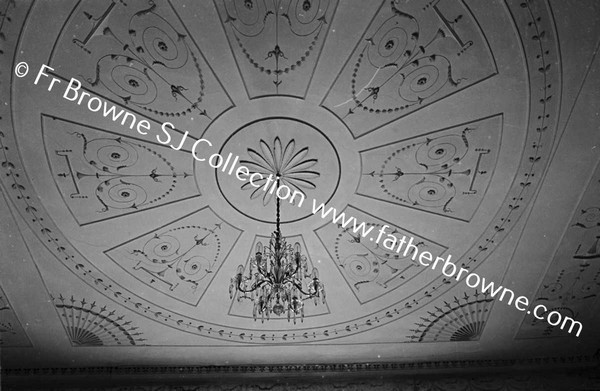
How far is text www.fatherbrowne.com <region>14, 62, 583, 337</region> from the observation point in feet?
12.5

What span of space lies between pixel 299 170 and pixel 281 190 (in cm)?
26

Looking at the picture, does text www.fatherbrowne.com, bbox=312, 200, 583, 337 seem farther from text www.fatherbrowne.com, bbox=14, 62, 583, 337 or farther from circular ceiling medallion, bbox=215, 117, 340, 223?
circular ceiling medallion, bbox=215, 117, 340, 223

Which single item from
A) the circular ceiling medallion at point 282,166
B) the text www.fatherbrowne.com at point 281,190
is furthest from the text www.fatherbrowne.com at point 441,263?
the circular ceiling medallion at point 282,166

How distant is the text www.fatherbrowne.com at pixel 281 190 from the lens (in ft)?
12.5

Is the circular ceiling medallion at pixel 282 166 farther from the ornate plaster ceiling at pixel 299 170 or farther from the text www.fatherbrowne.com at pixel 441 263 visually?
the text www.fatherbrowne.com at pixel 441 263

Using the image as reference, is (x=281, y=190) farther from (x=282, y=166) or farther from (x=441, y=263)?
(x=441, y=263)

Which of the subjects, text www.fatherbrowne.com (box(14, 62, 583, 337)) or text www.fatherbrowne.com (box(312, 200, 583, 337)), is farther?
text www.fatherbrowne.com (box(312, 200, 583, 337))

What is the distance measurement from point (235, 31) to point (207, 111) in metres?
0.68

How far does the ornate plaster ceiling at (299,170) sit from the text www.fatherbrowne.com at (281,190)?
0.05 m

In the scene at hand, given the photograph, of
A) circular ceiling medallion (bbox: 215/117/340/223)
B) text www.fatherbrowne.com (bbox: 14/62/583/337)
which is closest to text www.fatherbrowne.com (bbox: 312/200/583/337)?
text www.fatherbrowne.com (bbox: 14/62/583/337)

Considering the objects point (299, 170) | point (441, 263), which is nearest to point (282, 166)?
point (299, 170)

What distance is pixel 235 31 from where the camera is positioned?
3512 millimetres

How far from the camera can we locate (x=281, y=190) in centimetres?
445

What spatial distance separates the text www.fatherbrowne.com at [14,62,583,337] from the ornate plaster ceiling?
0.05 m
